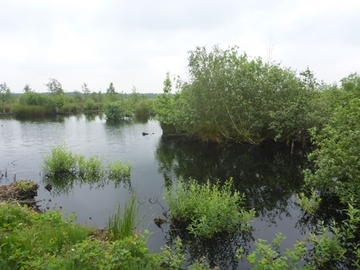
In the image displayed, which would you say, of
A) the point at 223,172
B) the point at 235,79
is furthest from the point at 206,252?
the point at 235,79

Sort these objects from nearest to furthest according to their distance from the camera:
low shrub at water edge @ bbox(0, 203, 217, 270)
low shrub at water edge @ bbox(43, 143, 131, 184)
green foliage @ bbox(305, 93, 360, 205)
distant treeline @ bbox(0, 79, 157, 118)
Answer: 1. low shrub at water edge @ bbox(0, 203, 217, 270)
2. green foliage @ bbox(305, 93, 360, 205)
3. low shrub at water edge @ bbox(43, 143, 131, 184)
4. distant treeline @ bbox(0, 79, 157, 118)

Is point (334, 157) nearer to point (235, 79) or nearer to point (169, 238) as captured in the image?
point (169, 238)

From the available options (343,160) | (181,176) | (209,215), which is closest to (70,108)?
(181,176)

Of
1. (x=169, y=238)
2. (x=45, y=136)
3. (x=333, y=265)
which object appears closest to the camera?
(x=333, y=265)

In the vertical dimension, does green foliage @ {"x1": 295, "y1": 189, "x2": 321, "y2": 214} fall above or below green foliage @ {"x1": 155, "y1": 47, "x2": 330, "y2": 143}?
below

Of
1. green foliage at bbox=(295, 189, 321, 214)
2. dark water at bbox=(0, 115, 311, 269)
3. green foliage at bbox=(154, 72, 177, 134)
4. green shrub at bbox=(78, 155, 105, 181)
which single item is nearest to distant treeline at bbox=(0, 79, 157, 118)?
green foliage at bbox=(154, 72, 177, 134)

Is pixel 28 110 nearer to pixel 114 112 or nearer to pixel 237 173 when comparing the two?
pixel 114 112

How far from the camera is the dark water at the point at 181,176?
7.25 m

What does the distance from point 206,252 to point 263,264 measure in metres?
2.95

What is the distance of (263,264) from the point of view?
375cm

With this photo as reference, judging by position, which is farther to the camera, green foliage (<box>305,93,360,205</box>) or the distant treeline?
the distant treeline

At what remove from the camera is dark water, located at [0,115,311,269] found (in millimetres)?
7254

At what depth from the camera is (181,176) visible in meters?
13.2

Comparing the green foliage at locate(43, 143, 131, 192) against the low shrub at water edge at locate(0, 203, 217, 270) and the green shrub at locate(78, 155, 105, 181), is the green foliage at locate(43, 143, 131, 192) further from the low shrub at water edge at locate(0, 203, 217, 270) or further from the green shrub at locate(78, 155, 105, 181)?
the low shrub at water edge at locate(0, 203, 217, 270)
